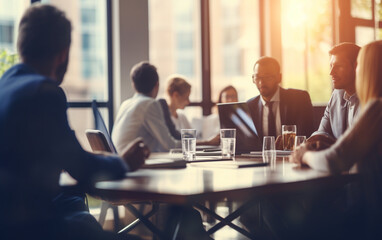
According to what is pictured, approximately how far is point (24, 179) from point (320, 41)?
5990 millimetres

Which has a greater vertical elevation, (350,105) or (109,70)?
(109,70)

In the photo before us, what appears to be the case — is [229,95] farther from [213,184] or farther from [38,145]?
[38,145]

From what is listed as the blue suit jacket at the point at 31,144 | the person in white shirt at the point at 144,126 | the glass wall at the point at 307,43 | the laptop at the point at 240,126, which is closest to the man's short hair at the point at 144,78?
the person in white shirt at the point at 144,126

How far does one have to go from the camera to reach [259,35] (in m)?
6.56

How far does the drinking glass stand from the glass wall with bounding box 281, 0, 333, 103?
145 inches

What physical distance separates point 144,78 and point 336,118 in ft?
4.78

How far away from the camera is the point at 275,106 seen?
3922 millimetres

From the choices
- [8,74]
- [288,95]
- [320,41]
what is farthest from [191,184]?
[320,41]

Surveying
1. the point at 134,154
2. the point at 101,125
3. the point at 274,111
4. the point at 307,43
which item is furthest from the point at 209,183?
the point at 307,43

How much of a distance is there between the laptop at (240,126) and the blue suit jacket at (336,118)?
476mm

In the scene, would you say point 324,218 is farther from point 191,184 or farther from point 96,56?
point 96,56

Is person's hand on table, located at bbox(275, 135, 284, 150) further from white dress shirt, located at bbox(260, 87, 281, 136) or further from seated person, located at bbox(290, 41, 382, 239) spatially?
seated person, located at bbox(290, 41, 382, 239)

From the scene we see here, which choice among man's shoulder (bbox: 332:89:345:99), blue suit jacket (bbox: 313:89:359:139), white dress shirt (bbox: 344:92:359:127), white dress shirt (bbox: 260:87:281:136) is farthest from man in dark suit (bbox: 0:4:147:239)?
white dress shirt (bbox: 260:87:281:136)

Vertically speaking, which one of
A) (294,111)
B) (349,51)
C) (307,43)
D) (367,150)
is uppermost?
(307,43)
